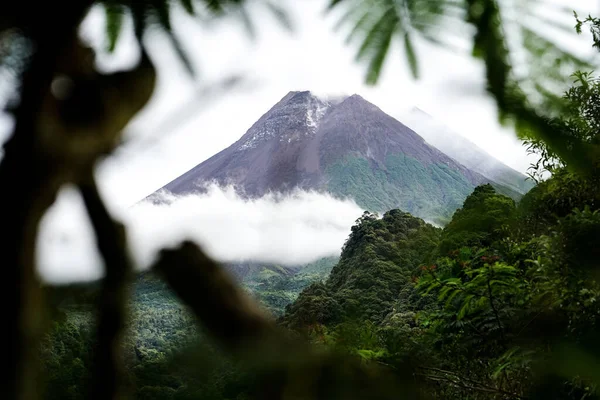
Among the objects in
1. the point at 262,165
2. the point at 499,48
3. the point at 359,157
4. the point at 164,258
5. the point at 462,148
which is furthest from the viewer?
the point at 359,157

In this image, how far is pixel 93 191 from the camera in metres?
0.27

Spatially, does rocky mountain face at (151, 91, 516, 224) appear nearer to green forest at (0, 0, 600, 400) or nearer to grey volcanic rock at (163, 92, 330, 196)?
grey volcanic rock at (163, 92, 330, 196)

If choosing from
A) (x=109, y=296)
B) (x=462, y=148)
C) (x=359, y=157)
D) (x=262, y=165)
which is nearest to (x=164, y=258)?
(x=109, y=296)

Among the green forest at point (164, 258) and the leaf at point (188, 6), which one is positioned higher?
the leaf at point (188, 6)

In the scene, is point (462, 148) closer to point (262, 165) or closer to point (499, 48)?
point (499, 48)

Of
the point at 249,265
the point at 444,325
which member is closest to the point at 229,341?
the point at 249,265

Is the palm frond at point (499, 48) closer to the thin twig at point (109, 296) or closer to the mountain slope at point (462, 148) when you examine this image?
the mountain slope at point (462, 148)


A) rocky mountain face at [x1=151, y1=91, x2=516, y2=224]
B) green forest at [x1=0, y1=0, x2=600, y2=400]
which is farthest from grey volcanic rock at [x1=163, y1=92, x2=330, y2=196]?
green forest at [x1=0, y1=0, x2=600, y2=400]

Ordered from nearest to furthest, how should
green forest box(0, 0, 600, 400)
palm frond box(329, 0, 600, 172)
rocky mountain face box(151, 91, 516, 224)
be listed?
green forest box(0, 0, 600, 400)
palm frond box(329, 0, 600, 172)
rocky mountain face box(151, 91, 516, 224)

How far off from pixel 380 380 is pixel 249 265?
63 centimetres

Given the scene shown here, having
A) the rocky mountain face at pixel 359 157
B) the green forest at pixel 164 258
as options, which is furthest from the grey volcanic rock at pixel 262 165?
the green forest at pixel 164 258

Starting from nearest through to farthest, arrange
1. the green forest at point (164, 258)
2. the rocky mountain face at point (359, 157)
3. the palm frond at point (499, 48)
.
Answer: the green forest at point (164, 258)
the palm frond at point (499, 48)
the rocky mountain face at point (359, 157)

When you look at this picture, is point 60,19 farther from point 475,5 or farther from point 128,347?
point 475,5

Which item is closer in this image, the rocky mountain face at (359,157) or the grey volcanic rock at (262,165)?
the grey volcanic rock at (262,165)
